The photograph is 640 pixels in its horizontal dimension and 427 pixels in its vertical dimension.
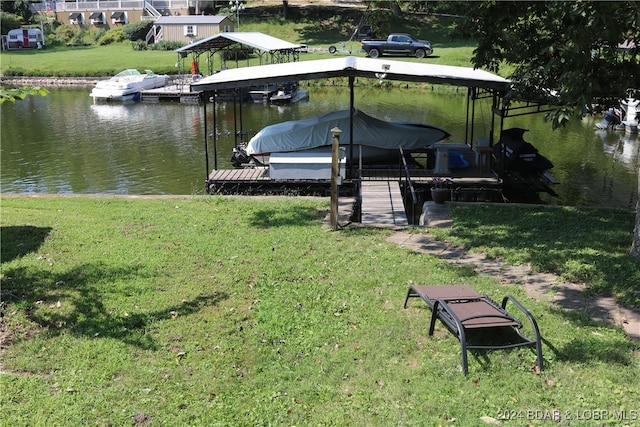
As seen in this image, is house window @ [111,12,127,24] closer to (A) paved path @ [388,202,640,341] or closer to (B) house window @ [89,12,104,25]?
(B) house window @ [89,12,104,25]

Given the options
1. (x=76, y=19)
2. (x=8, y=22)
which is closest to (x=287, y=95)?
(x=8, y=22)

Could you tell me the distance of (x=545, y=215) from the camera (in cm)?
1101

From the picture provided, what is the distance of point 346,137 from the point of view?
15562 millimetres

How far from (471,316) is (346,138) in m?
10.0

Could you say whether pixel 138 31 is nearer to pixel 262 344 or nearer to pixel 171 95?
pixel 171 95

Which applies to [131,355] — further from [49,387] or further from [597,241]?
[597,241]

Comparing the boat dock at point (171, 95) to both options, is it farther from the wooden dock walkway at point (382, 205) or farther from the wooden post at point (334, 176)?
the wooden post at point (334, 176)

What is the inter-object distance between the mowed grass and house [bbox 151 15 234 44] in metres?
41.0

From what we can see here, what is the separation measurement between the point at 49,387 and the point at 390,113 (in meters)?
24.8

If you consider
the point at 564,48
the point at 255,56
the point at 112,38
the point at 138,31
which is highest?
the point at 138,31

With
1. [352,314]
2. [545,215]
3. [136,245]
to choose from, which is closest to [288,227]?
[136,245]

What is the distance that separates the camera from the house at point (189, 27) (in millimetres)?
47625

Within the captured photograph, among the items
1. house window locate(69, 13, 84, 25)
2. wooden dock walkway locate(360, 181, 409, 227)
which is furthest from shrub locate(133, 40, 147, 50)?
wooden dock walkway locate(360, 181, 409, 227)

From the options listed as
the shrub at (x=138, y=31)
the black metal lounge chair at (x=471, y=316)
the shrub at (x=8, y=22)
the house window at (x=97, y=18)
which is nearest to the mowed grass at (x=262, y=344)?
the black metal lounge chair at (x=471, y=316)
